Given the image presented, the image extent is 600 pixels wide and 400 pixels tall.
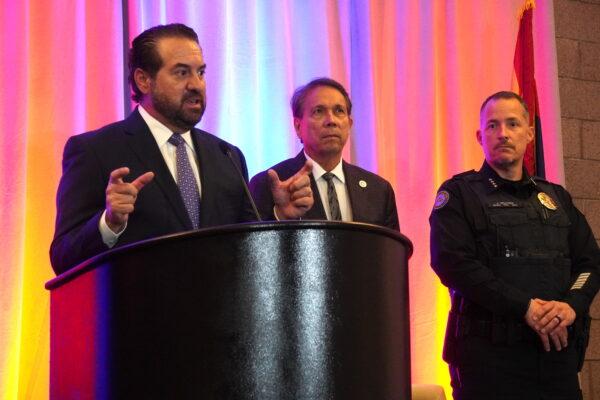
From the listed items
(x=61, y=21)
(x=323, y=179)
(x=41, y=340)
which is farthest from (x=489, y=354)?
(x=61, y=21)

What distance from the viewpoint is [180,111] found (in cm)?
228

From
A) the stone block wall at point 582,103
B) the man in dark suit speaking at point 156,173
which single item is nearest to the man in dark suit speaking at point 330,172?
the man in dark suit speaking at point 156,173

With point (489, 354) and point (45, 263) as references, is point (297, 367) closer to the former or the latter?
point (489, 354)

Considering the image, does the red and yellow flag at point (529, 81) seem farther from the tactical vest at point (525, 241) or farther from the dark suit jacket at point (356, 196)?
the dark suit jacket at point (356, 196)

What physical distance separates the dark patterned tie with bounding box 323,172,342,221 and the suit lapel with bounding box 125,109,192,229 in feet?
3.35

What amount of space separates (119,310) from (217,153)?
88 centimetres

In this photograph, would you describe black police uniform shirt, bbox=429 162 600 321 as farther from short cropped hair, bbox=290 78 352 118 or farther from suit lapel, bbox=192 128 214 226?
suit lapel, bbox=192 128 214 226

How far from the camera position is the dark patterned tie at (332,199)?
3.08m

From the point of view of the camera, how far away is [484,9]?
4.37m

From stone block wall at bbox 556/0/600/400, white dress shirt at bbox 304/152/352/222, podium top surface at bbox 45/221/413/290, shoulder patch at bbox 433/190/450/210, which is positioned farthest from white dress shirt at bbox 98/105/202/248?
stone block wall at bbox 556/0/600/400

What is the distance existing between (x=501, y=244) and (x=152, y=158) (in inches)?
58.4

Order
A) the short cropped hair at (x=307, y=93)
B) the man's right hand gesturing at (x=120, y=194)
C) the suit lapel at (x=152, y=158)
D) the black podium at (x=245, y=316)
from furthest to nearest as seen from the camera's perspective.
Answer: the short cropped hair at (x=307, y=93), the suit lapel at (x=152, y=158), the man's right hand gesturing at (x=120, y=194), the black podium at (x=245, y=316)

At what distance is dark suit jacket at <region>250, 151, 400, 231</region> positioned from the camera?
3014 mm

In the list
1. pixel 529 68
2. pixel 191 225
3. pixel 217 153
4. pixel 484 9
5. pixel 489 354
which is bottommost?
pixel 489 354
